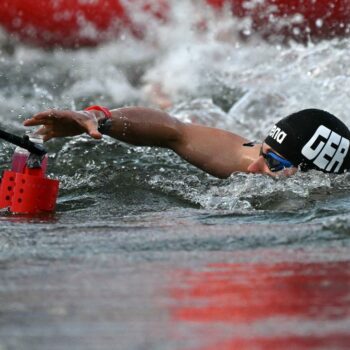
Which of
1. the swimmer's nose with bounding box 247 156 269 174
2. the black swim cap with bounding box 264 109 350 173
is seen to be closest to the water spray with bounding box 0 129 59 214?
the swimmer's nose with bounding box 247 156 269 174

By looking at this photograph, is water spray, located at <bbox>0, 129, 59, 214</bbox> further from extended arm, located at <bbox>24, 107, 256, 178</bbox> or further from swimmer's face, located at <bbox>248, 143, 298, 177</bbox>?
swimmer's face, located at <bbox>248, 143, 298, 177</bbox>

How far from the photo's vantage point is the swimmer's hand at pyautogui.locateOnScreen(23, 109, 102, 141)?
4.66 meters

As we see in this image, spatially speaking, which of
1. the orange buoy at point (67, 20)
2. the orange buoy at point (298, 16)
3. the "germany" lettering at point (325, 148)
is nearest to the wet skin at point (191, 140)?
the "germany" lettering at point (325, 148)

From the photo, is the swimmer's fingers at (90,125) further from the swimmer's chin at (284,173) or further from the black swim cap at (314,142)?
the black swim cap at (314,142)

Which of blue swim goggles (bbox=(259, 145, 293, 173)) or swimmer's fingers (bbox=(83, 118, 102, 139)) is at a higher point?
swimmer's fingers (bbox=(83, 118, 102, 139))

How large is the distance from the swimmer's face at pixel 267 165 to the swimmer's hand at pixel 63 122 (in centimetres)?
107

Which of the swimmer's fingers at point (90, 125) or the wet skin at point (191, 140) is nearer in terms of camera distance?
the swimmer's fingers at point (90, 125)

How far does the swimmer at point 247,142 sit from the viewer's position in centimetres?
555

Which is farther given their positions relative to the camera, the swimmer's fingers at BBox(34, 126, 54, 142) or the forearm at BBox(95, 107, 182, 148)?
the forearm at BBox(95, 107, 182, 148)

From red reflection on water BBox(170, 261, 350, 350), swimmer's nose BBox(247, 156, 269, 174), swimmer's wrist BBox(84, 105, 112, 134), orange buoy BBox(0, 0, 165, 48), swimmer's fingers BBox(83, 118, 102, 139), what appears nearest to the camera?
red reflection on water BBox(170, 261, 350, 350)

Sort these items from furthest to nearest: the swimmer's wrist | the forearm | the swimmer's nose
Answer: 1. the swimmer's nose
2. the forearm
3. the swimmer's wrist

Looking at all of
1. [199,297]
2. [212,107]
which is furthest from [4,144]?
[199,297]

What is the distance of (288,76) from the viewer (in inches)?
379

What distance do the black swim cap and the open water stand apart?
0.10 metres
